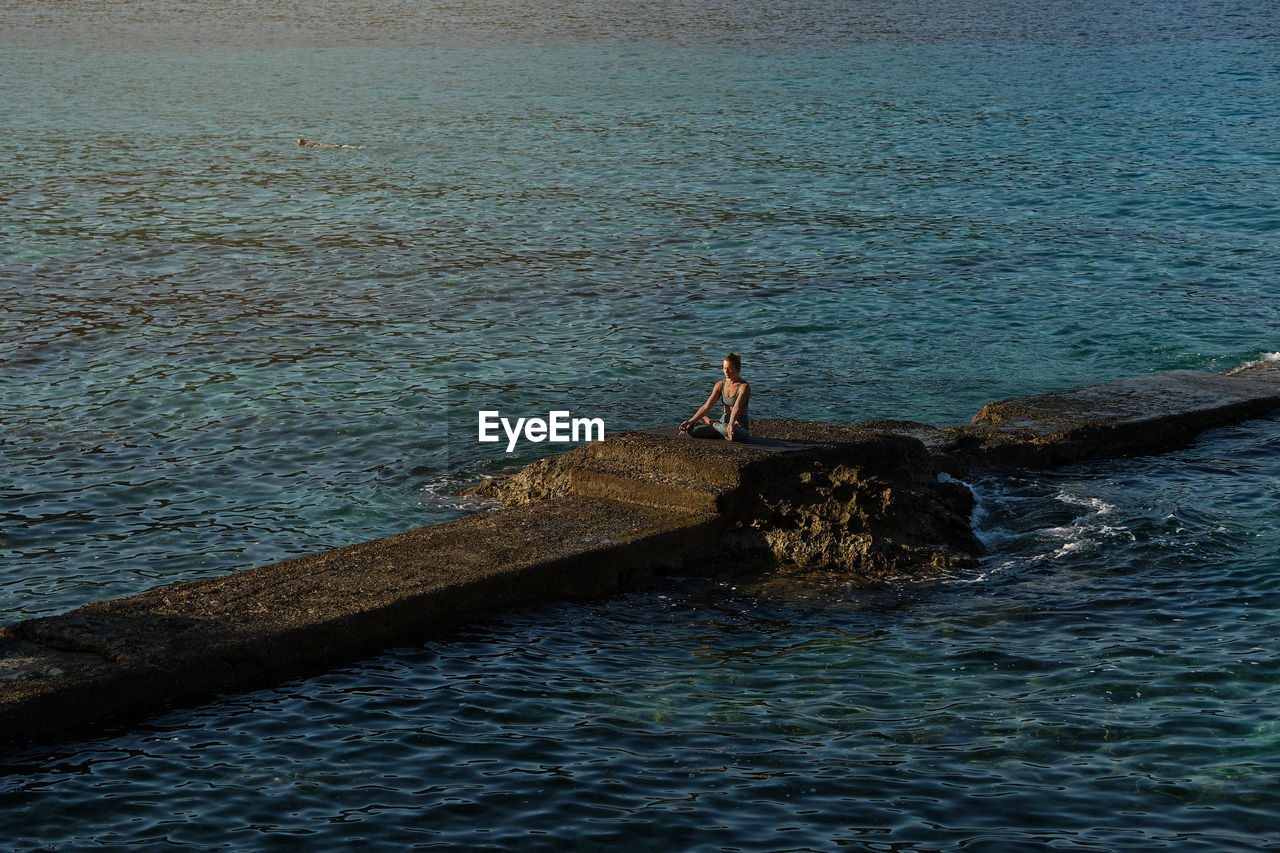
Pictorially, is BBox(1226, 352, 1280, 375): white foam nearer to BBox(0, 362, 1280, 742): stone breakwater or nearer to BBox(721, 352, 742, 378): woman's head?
BBox(0, 362, 1280, 742): stone breakwater

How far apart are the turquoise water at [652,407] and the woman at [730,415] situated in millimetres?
2117

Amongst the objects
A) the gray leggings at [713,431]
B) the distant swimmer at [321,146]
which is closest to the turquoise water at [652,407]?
the distant swimmer at [321,146]

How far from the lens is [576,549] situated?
39.0 ft

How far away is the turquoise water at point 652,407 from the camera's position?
877cm

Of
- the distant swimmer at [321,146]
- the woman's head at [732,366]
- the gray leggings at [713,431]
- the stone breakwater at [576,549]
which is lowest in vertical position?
the stone breakwater at [576,549]

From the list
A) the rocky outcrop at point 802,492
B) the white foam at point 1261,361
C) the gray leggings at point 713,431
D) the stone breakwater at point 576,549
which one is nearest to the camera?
the stone breakwater at point 576,549

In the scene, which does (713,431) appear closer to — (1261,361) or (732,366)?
(732,366)

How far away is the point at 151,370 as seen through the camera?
62.2 feet

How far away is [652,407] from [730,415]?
174 inches

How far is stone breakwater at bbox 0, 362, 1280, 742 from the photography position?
9.79m

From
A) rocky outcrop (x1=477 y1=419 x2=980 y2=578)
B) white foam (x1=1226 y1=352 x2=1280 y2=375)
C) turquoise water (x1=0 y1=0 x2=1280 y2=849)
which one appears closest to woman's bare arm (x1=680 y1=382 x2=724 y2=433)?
rocky outcrop (x1=477 y1=419 x2=980 y2=578)

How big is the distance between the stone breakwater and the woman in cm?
17

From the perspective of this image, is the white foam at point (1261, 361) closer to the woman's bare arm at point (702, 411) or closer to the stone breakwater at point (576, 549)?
the stone breakwater at point (576, 549)

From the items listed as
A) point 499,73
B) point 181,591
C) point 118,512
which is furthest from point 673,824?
point 499,73
